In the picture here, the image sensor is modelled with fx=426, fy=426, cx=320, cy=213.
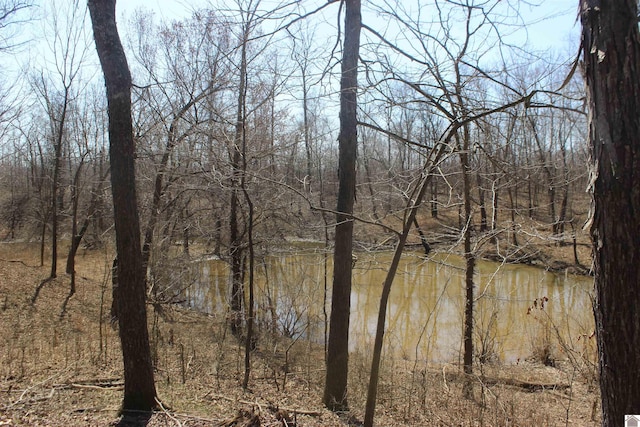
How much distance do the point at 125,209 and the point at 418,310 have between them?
9.56 metres

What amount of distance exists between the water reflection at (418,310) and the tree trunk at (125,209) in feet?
12.5

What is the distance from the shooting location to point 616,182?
92.4 inches

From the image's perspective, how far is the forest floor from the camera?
4559 millimetres

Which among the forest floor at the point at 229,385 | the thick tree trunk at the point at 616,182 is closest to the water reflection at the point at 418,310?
the forest floor at the point at 229,385

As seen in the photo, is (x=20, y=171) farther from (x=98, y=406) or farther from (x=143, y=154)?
(x=98, y=406)

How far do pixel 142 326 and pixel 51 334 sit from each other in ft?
20.0

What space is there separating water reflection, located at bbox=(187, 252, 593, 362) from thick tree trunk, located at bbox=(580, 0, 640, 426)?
13.9 feet

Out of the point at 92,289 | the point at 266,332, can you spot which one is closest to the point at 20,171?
the point at 92,289

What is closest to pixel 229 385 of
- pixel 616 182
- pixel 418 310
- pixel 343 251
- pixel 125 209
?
pixel 343 251

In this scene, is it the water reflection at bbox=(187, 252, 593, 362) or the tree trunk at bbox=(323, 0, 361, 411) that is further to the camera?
the water reflection at bbox=(187, 252, 593, 362)

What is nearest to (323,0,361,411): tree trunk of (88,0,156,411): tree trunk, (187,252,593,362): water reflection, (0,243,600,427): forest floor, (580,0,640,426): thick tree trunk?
(0,243,600,427): forest floor

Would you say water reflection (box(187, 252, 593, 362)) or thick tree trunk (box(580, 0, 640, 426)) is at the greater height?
thick tree trunk (box(580, 0, 640, 426))

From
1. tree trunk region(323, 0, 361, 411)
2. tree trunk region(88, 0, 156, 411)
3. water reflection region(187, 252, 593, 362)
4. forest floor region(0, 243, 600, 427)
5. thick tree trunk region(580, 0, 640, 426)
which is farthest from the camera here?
water reflection region(187, 252, 593, 362)

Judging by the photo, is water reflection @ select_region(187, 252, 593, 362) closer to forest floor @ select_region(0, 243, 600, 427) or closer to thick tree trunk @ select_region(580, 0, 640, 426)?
forest floor @ select_region(0, 243, 600, 427)
